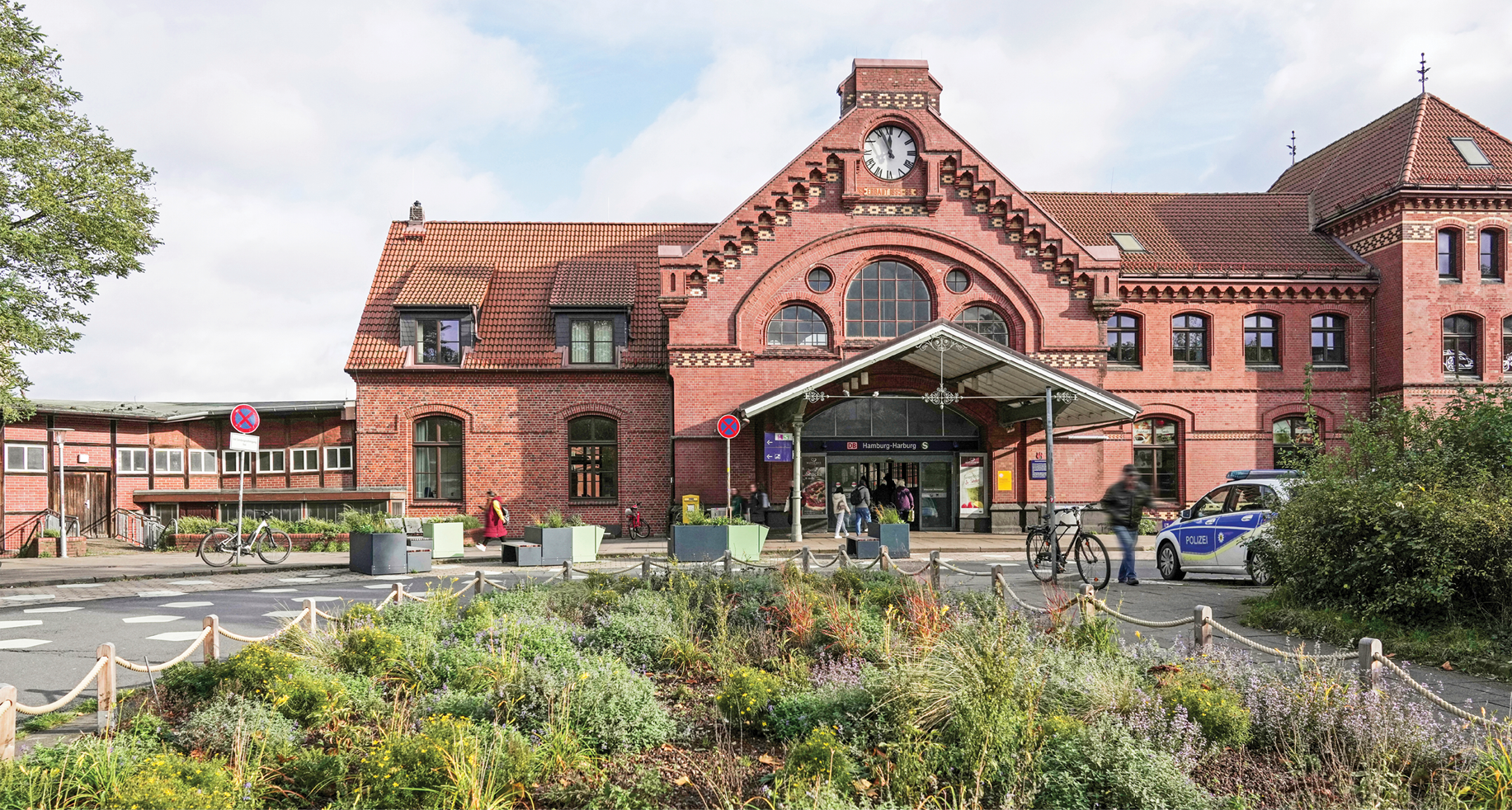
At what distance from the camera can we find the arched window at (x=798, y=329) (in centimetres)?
2683

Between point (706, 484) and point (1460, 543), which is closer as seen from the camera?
point (1460, 543)

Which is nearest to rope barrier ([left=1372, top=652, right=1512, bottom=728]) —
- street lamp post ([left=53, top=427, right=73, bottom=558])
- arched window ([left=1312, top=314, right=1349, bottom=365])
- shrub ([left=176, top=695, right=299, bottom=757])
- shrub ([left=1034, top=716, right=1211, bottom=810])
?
shrub ([left=1034, top=716, right=1211, bottom=810])

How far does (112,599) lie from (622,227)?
810 inches

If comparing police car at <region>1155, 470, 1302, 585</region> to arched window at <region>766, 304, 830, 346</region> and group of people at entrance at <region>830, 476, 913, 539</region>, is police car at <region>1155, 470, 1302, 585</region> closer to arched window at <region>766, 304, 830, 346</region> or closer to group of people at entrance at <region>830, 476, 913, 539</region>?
group of people at entrance at <region>830, 476, 913, 539</region>

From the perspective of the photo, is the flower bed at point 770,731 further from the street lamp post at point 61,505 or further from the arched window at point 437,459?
the street lamp post at point 61,505

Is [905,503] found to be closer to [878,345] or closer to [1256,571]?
[878,345]

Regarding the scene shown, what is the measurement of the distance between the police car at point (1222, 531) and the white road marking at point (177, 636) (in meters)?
13.5

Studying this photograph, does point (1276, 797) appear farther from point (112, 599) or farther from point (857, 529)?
point (857, 529)

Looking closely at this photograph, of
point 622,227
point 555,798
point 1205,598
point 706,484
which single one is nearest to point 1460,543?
point 1205,598

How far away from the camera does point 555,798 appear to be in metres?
5.45

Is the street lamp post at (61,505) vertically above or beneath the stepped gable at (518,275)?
beneath

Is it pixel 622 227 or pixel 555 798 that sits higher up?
pixel 622 227

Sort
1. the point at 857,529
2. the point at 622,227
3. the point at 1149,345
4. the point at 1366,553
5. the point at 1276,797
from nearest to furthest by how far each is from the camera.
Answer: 1. the point at 1276,797
2. the point at 1366,553
3. the point at 857,529
4. the point at 1149,345
5. the point at 622,227

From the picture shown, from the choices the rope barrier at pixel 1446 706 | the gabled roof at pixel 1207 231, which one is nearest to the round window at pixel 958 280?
the gabled roof at pixel 1207 231
